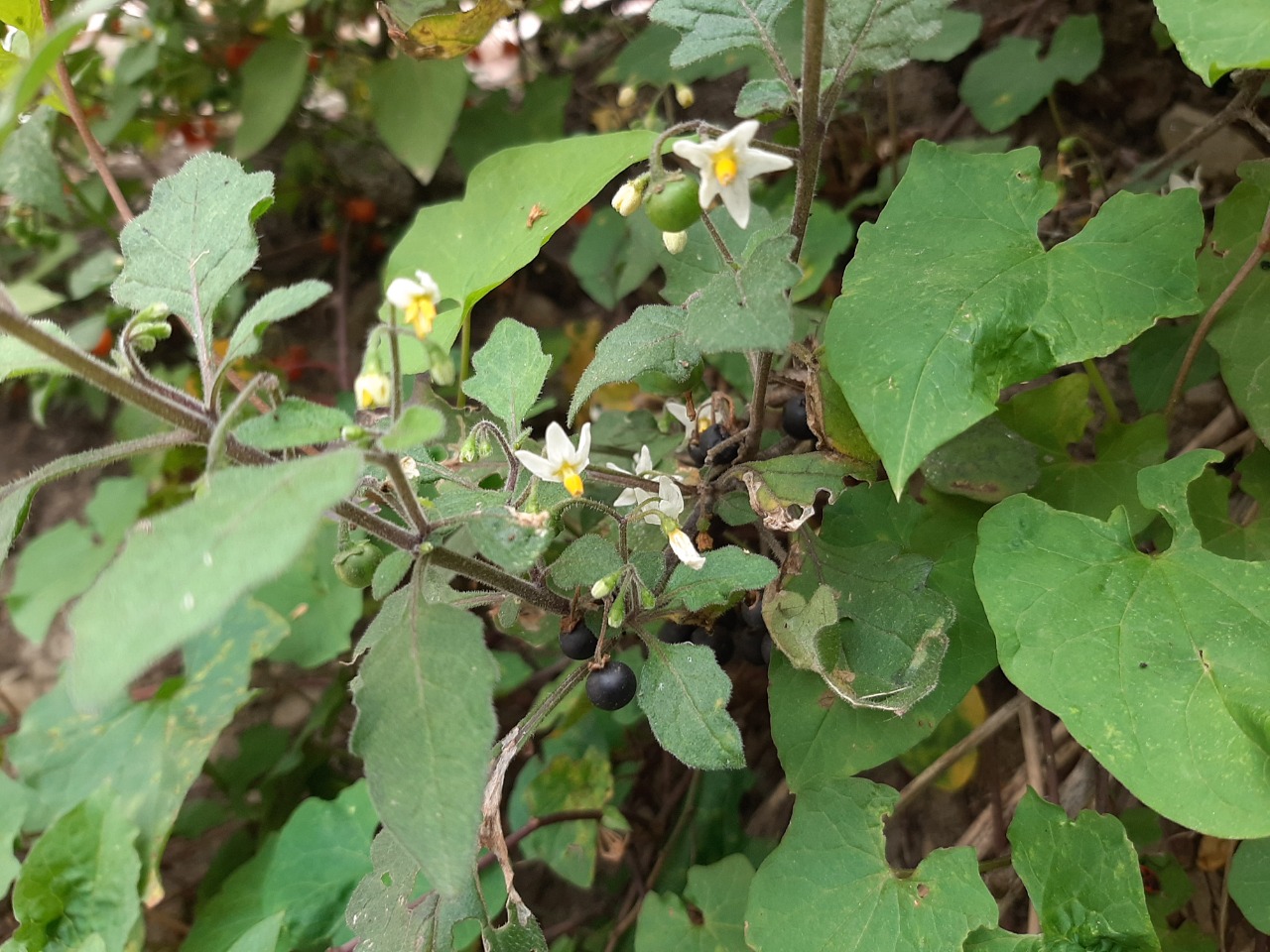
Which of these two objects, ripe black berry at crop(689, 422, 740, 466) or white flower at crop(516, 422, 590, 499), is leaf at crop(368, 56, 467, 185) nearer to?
ripe black berry at crop(689, 422, 740, 466)

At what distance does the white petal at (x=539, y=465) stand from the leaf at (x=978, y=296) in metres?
0.32

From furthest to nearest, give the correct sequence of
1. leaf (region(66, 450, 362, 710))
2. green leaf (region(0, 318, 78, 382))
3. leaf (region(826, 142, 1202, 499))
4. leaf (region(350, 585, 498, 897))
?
leaf (region(826, 142, 1202, 499)) → green leaf (region(0, 318, 78, 382)) → leaf (region(350, 585, 498, 897)) → leaf (region(66, 450, 362, 710))

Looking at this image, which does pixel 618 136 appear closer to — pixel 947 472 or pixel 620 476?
pixel 620 476

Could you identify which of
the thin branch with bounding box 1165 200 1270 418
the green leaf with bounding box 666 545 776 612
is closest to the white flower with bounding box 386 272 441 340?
the green leaf with bounding box 666 545 776 612

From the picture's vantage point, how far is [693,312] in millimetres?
835

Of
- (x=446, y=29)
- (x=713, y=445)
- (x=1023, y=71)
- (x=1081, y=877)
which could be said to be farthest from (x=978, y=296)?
(x=1023, y=71)

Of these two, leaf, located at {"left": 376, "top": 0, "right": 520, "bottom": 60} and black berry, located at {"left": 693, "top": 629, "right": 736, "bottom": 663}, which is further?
leaf, located at {"left": 376, "top": 0, "right": 520, "bottom": 60}

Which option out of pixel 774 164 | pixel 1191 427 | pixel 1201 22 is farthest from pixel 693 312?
pixel 1191 427

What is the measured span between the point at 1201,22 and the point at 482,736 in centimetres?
99

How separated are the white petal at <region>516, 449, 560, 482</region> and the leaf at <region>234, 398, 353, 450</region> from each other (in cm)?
22

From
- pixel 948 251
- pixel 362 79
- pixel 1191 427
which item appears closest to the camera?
pixel 948 251

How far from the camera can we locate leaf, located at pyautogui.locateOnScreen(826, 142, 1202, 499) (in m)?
0.87

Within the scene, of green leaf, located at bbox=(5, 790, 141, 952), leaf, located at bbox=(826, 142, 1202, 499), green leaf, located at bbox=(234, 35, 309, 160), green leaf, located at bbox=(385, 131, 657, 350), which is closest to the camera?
leaf, located at bbox=(826, 142, 1202, 499)

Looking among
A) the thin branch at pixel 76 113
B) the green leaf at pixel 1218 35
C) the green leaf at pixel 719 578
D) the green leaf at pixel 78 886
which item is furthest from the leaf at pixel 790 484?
the green leaf at pixel 78 886
